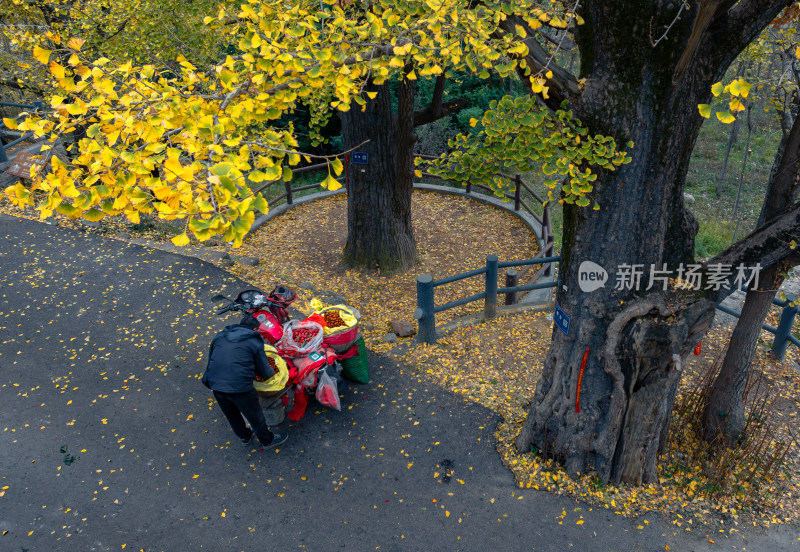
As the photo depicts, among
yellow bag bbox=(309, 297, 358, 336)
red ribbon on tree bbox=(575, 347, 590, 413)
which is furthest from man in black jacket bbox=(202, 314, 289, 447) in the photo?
red ribbon on tree bbox=(575, 347, 590, 413)

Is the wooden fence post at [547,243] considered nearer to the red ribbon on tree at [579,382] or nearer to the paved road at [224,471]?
the paved road at [224,471]

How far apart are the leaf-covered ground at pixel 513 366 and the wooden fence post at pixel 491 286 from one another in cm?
18

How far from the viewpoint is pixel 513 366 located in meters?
5.96

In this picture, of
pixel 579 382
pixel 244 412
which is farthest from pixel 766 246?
pixel 244 412

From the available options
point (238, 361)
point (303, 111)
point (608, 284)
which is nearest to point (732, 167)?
point (303, 111)

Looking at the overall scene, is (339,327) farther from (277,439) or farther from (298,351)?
(277,439)

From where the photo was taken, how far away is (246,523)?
4.20 metres

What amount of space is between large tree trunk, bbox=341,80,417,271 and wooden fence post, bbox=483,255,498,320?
2.91 m

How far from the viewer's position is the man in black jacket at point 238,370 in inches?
172

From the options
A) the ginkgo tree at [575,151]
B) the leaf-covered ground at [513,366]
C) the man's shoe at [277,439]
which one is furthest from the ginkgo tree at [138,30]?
the man's shoe at [277,439]

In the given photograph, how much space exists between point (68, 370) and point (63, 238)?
3945mm

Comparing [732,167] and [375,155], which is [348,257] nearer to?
[375,155]

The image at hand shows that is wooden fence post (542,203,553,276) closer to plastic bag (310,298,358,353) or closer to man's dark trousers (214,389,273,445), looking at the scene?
plastic bag (310,298,358,353)

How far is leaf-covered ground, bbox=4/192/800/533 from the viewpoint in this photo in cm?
438
